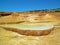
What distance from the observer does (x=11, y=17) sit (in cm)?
177

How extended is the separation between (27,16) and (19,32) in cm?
21

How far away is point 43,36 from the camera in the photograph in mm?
1617

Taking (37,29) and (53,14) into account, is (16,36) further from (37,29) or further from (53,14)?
(53,14)

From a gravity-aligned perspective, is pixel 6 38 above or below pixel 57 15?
below

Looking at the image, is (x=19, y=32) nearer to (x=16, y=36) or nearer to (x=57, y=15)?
(x=16, y=36)

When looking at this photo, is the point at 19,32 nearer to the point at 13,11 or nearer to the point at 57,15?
the point at 13,11

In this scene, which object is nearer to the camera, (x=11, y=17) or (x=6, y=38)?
(x=6, y=38)

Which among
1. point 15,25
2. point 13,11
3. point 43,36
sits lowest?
point 43,36

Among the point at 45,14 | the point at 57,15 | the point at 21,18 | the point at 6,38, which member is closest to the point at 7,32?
the point at 6,38

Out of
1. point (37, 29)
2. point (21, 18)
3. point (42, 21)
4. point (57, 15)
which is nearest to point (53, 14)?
point (57, 15)

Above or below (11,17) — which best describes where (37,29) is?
below

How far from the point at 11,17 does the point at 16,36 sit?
0.85ft

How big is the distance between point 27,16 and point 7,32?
291mm

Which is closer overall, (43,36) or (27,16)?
(43,36)
